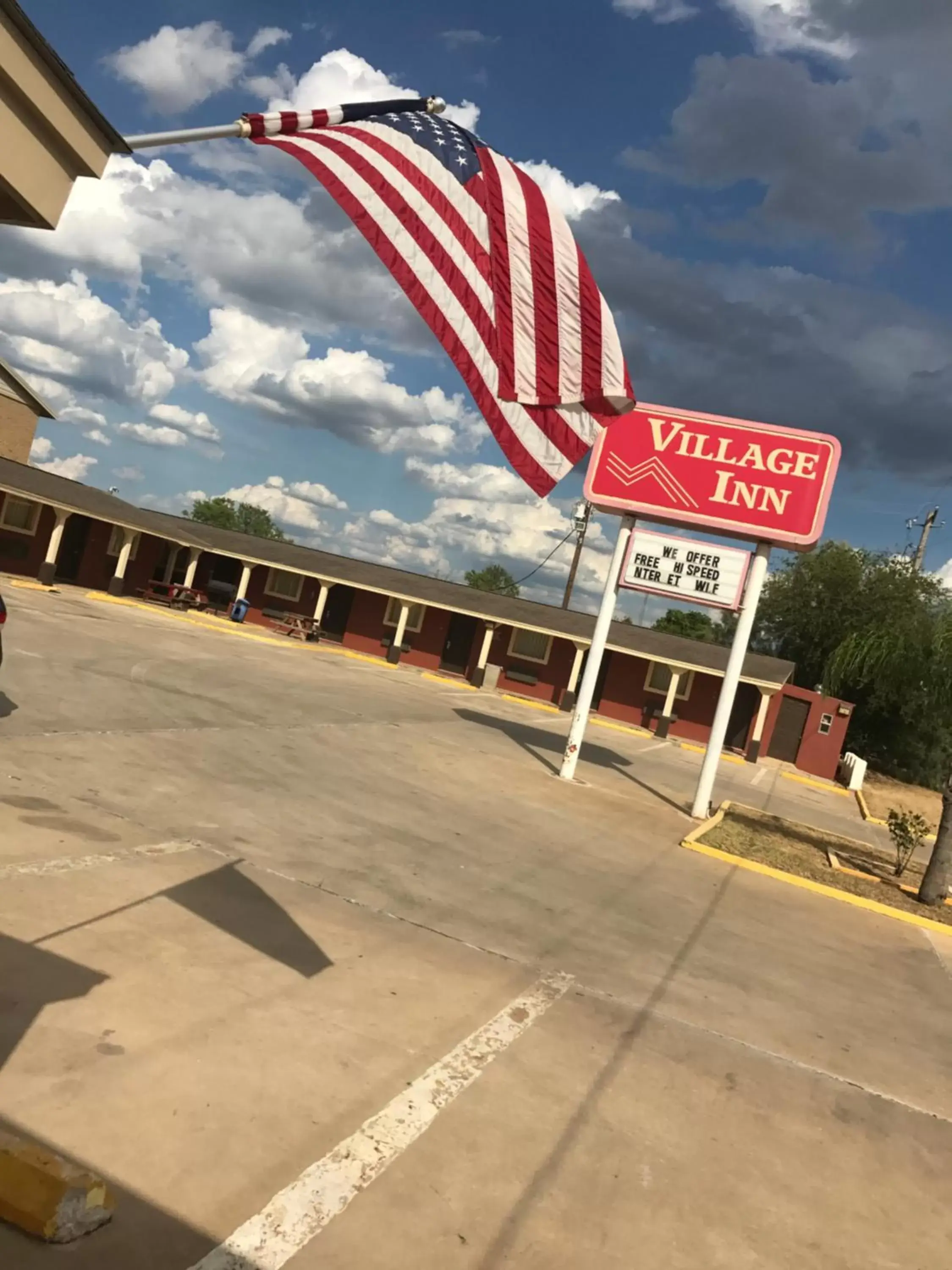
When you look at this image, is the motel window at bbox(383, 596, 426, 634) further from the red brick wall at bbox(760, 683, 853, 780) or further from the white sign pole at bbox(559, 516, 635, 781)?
the white sign pole at bbox(559, 516, 635, 781)

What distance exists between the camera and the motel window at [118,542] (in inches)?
1255

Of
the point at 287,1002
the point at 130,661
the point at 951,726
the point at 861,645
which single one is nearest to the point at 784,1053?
the point at 287,1002

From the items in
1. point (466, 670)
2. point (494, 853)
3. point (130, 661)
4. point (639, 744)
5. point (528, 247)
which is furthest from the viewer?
point (466, 670)

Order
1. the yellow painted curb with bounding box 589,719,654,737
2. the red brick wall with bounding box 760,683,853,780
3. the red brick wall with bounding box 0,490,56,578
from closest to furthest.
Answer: the red brick wall with bounding box 0,490,56,578 → the yellow painted curb with bounding box 589,719,654,737 → the red brick wall with bounding box 760,683,853,780

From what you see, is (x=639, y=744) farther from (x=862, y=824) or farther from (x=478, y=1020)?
(x=478, y=1020)

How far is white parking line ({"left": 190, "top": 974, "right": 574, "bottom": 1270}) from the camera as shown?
9.46 ft

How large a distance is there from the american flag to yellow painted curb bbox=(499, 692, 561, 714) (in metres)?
24.4

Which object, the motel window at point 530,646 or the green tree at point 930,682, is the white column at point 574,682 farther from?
the green tree at point 930,682

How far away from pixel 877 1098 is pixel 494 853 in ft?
14.9

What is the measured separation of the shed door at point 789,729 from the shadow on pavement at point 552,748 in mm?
12950

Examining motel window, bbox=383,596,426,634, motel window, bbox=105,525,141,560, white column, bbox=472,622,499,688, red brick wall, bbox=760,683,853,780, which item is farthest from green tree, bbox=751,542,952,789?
motel window, bbox=105,525,141,560

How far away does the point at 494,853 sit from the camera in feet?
30.5

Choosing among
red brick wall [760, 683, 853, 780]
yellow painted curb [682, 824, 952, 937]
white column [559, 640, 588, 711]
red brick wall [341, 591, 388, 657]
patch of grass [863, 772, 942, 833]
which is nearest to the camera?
yellow painted curb [682, 824, 952, 937]

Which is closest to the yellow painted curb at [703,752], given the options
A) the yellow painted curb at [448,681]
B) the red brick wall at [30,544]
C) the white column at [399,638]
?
the yellow painted curb at [448,681]
